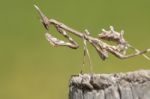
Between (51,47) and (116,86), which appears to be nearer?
(116,86)

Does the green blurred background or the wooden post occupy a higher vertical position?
the green blurred background

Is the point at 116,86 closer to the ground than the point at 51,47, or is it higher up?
closer to the ground

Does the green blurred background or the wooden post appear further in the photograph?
the green blurred background

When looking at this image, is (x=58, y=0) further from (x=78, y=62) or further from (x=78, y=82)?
(x=78, y=82)
